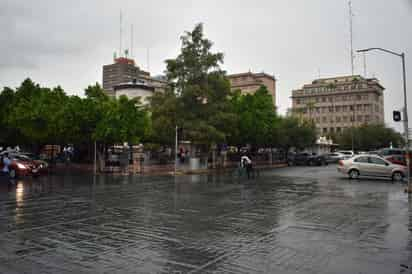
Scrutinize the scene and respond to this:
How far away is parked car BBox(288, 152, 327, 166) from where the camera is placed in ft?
146

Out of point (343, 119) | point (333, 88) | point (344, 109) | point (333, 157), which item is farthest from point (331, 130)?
point (333, 157)

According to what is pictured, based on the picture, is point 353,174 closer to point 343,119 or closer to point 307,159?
point 307,159

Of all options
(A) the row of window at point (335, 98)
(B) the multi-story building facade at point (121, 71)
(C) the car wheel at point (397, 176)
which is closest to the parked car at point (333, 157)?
(C) the car wheel at point (397, 176)

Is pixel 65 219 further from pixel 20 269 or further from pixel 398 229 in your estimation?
pixel 398 229

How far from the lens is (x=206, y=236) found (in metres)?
7.56

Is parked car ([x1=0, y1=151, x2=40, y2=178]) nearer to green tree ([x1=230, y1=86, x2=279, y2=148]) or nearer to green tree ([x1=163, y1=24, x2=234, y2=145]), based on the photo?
green tree ([x1=163, y1=24, x2=234, y2=145])

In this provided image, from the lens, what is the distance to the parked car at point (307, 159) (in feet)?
146

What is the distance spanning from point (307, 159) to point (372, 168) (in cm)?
2221

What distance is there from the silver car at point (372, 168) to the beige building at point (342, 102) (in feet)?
303

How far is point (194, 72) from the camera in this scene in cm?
3547

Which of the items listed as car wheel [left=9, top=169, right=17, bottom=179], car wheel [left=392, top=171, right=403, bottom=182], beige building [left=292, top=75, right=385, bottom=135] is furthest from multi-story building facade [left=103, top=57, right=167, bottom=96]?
car wheel [left=392, top=171, right=403, bottom=182]

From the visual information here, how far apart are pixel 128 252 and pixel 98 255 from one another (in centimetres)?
52

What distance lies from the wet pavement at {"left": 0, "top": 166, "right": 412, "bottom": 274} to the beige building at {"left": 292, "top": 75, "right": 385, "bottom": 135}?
107 meters

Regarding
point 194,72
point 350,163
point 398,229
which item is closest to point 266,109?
point 194,72
